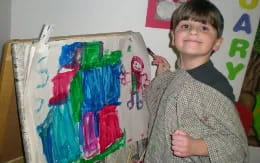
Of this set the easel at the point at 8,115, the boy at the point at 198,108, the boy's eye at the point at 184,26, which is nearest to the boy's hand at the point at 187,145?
the boy at the point at 198,108

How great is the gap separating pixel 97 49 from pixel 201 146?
45 centimetres

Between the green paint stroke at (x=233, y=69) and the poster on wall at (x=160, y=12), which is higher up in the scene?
the poster on wall at (x=160, y=12)

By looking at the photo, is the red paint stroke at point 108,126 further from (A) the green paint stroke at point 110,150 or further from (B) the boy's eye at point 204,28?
(B) the boy's eye at point 204,28

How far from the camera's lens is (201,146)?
795mm

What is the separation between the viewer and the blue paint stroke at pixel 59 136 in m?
0.73

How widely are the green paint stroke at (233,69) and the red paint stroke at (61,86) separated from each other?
2.65 feet

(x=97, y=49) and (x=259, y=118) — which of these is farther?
(x=259, y=118)

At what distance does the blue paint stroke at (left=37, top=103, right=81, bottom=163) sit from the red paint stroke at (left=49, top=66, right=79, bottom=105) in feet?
0.07

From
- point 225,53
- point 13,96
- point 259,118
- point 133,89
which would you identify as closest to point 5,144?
point 13,96

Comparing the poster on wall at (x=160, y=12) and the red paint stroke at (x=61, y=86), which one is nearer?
the red paint stroke at (x=61, y=86)

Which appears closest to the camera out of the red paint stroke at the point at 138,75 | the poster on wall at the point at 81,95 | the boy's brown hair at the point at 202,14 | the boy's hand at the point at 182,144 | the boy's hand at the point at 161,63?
the poster on wall at the point at 81,95

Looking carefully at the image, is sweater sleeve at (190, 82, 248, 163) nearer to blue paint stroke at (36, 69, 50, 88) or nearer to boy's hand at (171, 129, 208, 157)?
boy's hand at (171, 129, 208, 157)

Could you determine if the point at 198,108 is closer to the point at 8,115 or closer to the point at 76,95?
the point at 76,95

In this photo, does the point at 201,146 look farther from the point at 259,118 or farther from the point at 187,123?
the point at 259,118
